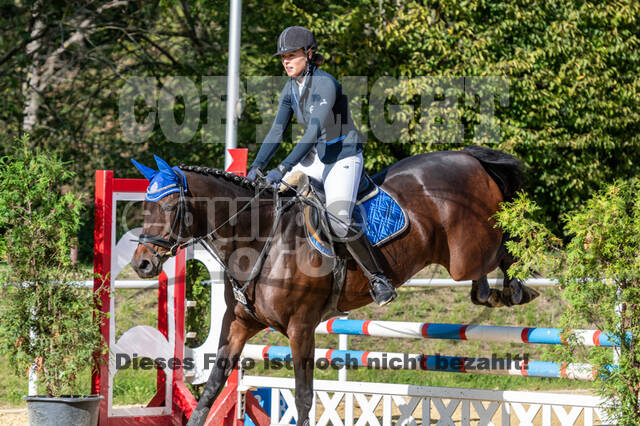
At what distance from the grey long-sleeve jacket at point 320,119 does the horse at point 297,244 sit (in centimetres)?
32

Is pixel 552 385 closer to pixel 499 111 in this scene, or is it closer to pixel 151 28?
pixel 499 111

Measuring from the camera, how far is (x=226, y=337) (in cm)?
459

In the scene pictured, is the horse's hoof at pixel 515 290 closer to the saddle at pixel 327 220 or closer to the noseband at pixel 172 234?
the saddle at pixel 327 220

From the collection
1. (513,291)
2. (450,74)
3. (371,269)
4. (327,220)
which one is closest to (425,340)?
(450,74)

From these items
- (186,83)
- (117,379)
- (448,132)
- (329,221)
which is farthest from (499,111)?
(329,221)

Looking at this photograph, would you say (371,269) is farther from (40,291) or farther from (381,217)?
(40,291)

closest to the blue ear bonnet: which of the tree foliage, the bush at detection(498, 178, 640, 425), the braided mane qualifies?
the braided mane

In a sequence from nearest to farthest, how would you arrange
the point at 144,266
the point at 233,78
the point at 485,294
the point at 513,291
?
the point at 144,266, the point at 513,291, the point at 485,294, the point at 233,78

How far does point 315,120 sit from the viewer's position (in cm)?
430

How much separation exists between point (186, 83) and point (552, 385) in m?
7.56

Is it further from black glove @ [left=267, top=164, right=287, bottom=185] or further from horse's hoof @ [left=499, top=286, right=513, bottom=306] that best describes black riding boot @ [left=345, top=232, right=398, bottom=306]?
horse's hoof @ [left=499, top=286, right=513, bottom=306]

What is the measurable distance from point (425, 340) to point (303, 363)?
5.39m

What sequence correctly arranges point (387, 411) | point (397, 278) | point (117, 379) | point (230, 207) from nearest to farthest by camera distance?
point (230, 207)
point (397, 278)
point (387, 411)
point (117, 379)

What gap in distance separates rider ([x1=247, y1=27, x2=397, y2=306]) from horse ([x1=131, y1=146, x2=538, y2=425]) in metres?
0.17
